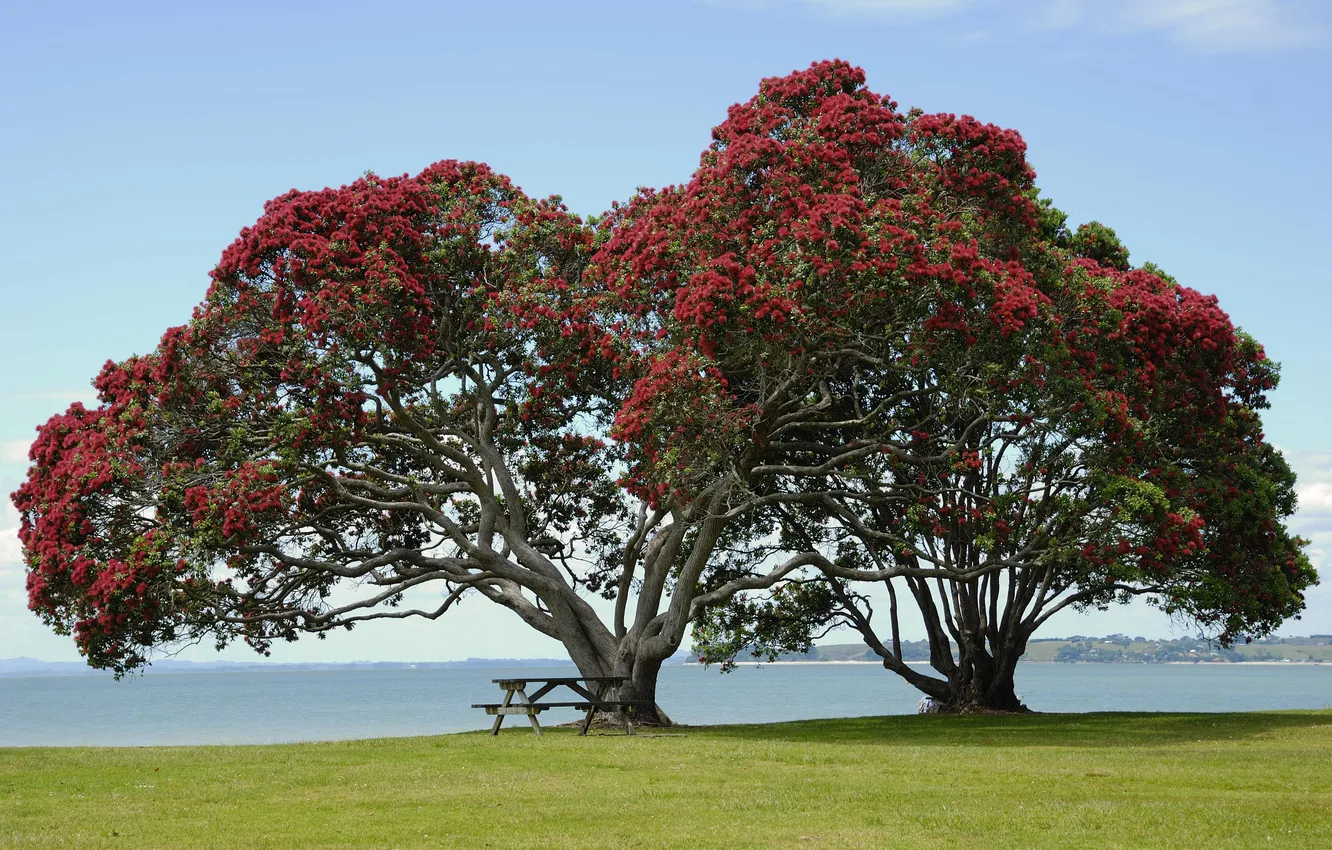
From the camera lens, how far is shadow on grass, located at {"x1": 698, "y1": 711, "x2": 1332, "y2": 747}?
21.4 metres

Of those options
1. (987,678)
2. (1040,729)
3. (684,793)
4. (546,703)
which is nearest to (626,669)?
(546,703)

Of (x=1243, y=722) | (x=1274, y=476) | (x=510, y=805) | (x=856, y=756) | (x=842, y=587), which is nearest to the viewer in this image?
(x=510, y=805)

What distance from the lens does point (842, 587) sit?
30984mm

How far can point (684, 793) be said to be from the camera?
1429 cm

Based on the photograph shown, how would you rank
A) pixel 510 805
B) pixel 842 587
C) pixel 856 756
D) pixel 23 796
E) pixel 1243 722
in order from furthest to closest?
1. pixel 842 587
2. pixel 1243 722
3. pixel 856 756
4. pixel 23 796
5. pixel 510 805

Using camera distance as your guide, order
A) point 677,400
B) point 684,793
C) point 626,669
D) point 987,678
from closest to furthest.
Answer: point 684,793 < point 677,400 < point 626,669 < point 987,678

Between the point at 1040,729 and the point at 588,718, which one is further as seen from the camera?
the point at 1040,729

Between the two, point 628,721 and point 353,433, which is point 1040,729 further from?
point 353,433

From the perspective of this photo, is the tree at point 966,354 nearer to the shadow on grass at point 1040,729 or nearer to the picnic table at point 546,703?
the shadow on grass at point 1040,729

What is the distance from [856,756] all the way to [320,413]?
38.0ft

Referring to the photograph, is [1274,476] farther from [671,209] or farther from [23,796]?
[23,796]

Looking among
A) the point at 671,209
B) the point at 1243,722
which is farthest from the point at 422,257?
the point at 1243,722

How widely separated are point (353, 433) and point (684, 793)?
1236cm

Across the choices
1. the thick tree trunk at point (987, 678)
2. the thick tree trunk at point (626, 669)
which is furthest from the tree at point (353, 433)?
the thick tree trunk at point (987, 678)
